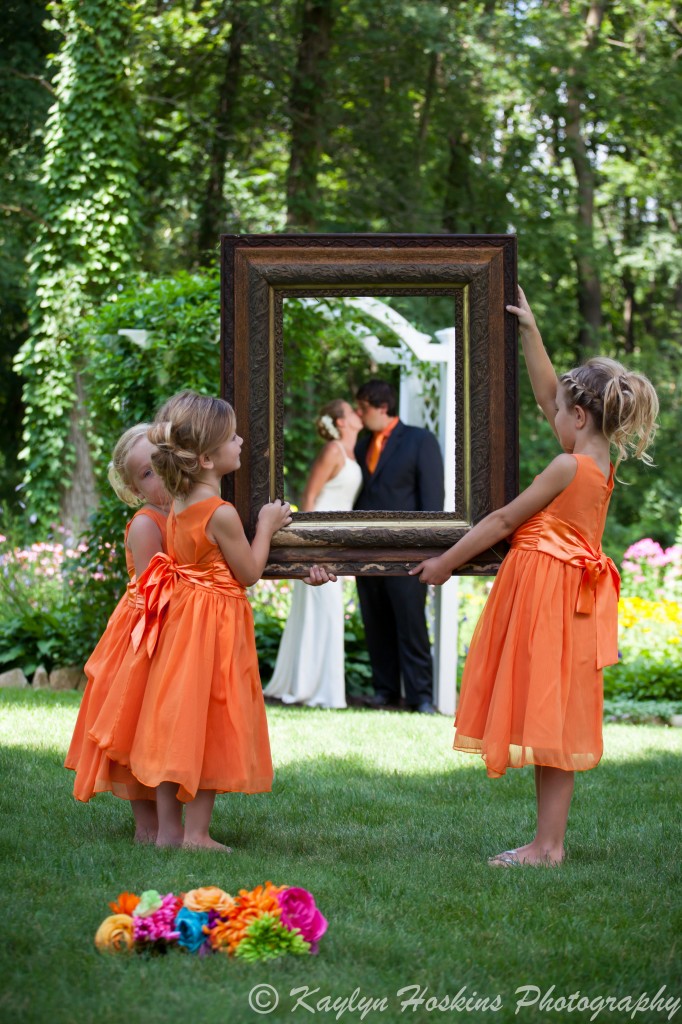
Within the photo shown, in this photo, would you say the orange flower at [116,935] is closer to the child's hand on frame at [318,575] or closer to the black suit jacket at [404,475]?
the child's hand on frame at [318,575]

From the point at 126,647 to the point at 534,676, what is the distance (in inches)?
61.3

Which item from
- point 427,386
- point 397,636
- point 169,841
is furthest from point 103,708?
point 427,386

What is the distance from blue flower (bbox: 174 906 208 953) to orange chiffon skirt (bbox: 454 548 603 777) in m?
1.32

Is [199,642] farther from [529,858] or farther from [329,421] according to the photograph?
[329,421]

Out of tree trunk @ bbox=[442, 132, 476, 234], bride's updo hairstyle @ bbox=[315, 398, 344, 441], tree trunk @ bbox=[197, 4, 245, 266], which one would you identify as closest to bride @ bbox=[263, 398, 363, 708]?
bride's updo hairstyle @ bbox=[315, 398, 344, 441]

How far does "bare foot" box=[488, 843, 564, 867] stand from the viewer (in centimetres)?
395

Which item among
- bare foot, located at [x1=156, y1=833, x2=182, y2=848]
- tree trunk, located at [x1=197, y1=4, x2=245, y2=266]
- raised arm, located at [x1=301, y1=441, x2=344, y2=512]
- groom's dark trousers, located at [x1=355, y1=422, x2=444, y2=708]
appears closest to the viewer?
bare foot, located at [x1=156, y1=833, x2=182, y2=848]

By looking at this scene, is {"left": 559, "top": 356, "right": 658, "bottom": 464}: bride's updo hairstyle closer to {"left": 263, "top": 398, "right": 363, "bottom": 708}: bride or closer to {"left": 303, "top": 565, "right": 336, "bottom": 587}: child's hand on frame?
{"left": 303, "top": 565, "right": 336, "bottom": 587}: child's hand on frame

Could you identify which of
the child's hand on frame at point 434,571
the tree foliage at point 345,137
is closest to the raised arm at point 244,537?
the child's hand on frame at point 434,571

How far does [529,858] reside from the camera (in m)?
4.01

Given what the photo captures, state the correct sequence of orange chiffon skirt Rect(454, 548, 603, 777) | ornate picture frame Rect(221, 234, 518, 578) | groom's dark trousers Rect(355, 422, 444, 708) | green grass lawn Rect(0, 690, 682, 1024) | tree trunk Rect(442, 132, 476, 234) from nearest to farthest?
green grass lawn Rect(0, 690, 682, 1024)
orange chiffon skirt Rect(454, 548, 603, 777)
ornate picture frame Rect(221, 234, 518, 578)
groom's dark trousers Rect(355, 422, 444, 708)
tree trunk Rect(442, 132, 476, 234)

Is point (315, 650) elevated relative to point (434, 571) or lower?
lower

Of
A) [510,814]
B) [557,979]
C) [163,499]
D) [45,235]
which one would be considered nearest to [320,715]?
[510,814]

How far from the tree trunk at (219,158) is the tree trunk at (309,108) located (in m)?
1.13
